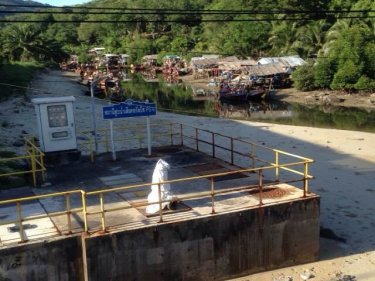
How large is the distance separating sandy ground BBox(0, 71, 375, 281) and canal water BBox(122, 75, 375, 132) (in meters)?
5.21

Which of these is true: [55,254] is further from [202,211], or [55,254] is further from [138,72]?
[138,72]

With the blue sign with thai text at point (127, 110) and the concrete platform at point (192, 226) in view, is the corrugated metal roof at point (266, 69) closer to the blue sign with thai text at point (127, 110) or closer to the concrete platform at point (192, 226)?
the blue sign with thai text at point (127, 110)

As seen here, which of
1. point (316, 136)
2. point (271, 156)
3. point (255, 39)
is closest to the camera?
point (271, 156)

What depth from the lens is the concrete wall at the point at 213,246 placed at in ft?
31.9

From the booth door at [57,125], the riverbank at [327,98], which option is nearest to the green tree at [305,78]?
the riverbank at [327,98]

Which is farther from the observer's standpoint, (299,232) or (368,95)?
(368,95)

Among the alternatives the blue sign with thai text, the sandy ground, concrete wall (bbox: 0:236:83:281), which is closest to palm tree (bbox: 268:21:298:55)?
the sandy ground

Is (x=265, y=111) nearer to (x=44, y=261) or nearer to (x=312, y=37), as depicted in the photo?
(x=312, y=37)

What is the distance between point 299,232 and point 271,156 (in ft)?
37.9

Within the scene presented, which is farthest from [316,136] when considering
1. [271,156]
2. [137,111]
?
[137,111]

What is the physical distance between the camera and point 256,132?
1168 inches

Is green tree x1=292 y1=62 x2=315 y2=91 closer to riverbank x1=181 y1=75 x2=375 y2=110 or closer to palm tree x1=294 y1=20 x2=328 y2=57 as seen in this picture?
riverbank x1=181 y1=75 x2=375 y2=110

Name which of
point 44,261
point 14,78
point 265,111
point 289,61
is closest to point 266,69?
point 289,61

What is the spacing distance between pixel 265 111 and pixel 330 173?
23.4m
